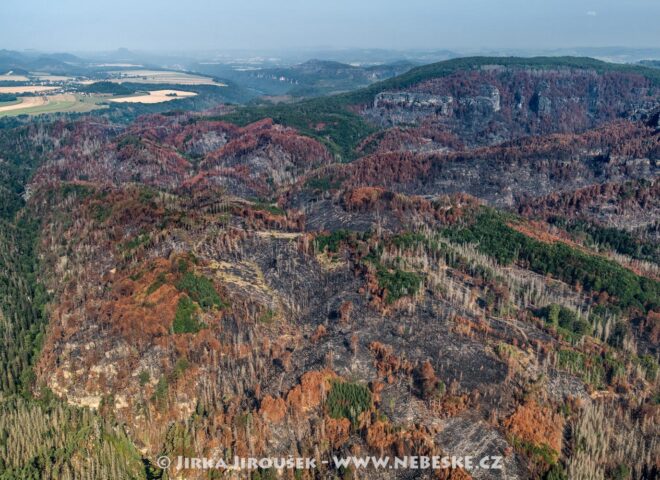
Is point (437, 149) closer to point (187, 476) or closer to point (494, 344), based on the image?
point (494, 344)

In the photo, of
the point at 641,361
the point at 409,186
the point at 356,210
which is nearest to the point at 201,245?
the point at 356,210

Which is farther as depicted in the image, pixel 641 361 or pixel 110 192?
pixel 110 192

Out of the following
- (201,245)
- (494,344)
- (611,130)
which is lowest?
(494,344)

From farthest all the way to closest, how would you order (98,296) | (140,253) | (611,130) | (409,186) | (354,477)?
1. (611,130)
2. (409,186)
3. (140,253)
4. (98,296)
5. (354,477)

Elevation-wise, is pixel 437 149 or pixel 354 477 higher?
pixel 437 149

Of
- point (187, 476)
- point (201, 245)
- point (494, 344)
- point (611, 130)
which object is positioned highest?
point (611, 130)

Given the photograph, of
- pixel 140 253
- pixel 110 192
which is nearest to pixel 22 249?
pixel 110 192

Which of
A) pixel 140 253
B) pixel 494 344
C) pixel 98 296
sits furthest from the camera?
pixel 140 253

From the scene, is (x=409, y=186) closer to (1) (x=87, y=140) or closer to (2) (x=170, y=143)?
(2) (x=170, y=143)

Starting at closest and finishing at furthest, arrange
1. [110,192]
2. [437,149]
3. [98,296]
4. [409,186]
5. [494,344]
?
[494,344] < [98,296] < [110,192] < [409,186] < [437,149]
